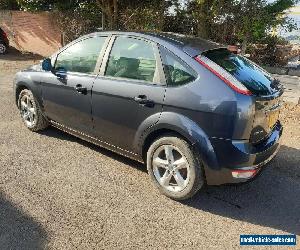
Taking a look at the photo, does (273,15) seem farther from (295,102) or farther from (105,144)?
(105,144)

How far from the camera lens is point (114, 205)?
3.81 meters

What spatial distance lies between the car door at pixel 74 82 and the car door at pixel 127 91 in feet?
0.51

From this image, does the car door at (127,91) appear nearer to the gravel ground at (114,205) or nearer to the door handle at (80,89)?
the door handle at (80,89)

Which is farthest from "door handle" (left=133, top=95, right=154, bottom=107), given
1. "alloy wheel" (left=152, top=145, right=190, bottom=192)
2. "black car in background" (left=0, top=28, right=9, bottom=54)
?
"black car in background" (left=0, top=28, right=9, bottom=54)

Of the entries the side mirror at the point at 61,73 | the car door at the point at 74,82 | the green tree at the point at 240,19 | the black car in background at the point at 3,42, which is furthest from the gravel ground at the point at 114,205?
the black car in background at the point at 3,42

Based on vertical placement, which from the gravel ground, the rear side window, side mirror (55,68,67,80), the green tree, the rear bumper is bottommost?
the gravel ground

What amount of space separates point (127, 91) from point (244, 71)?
1270mm

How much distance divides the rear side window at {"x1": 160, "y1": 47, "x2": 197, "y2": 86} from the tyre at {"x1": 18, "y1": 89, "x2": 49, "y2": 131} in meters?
2.36

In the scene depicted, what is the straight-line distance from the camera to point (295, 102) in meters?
6.98

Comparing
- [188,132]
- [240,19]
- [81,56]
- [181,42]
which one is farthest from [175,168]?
[240,19]

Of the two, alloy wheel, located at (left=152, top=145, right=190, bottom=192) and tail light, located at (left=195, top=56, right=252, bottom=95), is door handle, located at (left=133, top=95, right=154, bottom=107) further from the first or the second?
tail light, located at (left=195, top=56, right=252, bottom=95)

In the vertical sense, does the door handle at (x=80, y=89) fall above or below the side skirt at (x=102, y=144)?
above

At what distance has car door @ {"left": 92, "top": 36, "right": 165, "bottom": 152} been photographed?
12.8ft

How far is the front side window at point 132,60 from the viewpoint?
402 cm
